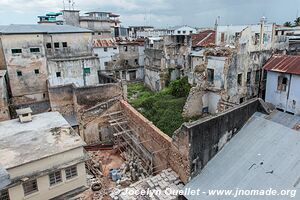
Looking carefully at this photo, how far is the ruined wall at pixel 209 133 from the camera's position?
36.3 feet

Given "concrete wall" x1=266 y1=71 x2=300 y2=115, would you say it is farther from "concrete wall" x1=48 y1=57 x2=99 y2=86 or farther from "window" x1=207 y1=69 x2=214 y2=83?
"concrete wall" x1=48 y1=57 x2=99 y2=86

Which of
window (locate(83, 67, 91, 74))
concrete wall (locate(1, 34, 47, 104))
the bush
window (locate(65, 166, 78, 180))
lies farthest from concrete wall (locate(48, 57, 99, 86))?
window (locate(65, 166, 78, 180))

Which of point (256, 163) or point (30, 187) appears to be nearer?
point (256, 163)

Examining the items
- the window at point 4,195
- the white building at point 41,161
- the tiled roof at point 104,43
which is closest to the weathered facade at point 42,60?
the white building at point 41,161

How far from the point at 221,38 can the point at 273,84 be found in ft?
45.8

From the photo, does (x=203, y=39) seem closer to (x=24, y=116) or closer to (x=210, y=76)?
(x=210, y=76)

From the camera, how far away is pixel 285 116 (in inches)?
543

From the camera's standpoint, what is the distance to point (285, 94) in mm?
18875

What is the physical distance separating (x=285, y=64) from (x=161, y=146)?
39.9ft

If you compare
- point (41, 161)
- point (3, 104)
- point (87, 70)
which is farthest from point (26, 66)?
point (41, 161)

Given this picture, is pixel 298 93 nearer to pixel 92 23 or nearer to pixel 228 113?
pixel 228 113

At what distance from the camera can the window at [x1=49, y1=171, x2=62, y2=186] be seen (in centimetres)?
1215

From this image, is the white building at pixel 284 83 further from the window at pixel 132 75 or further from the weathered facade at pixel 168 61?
the window at pixel 132 75

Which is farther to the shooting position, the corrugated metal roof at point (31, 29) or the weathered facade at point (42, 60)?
the weathered facade at point (42, 60)
